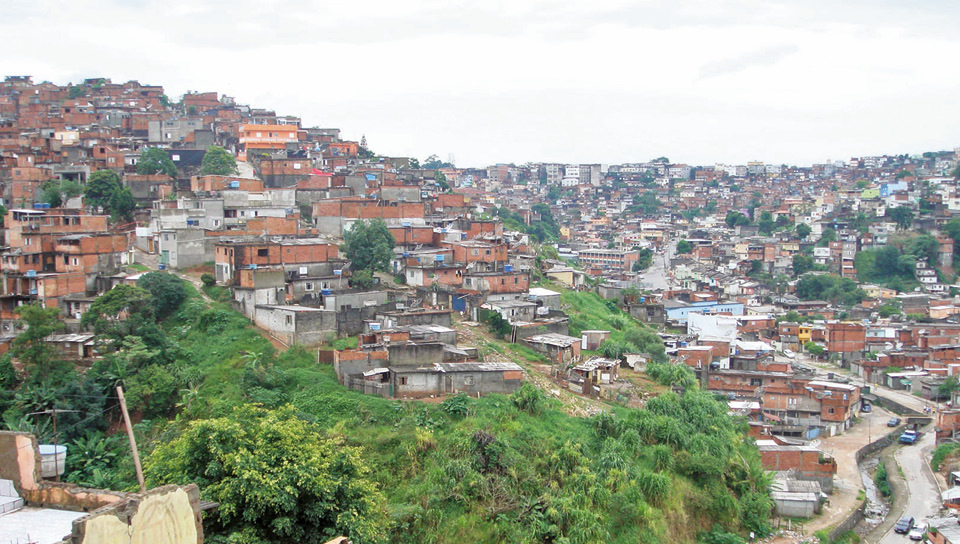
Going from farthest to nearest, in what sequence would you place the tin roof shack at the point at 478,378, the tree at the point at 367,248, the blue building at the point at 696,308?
the blue building at the point at 696,308
the tree at the point at 367,248
the tin roof shack at the point at 478,378

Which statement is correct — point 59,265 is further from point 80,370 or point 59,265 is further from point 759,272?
point 759,272

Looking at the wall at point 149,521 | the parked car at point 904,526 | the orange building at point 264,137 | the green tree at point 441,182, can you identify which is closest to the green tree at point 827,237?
the green tree at point 441,182

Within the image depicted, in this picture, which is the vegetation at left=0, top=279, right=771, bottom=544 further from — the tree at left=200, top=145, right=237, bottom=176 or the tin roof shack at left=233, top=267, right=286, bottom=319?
the tree at left=200, top=145, right=237, bottom=176

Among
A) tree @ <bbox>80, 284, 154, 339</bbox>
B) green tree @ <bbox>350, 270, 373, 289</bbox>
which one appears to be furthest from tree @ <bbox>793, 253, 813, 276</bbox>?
tree @ <bbox>80, 284, 154, 339</bbox>

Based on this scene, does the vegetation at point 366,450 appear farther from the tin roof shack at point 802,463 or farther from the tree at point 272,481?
the tin roof shack at point 802,463

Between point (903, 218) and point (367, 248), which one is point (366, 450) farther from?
point (903, 218)
